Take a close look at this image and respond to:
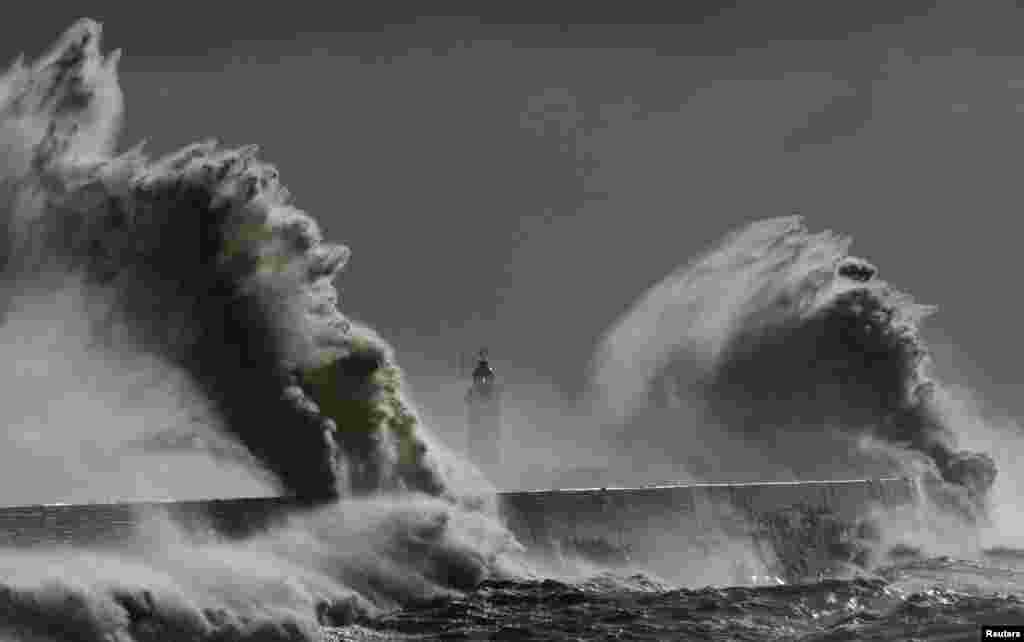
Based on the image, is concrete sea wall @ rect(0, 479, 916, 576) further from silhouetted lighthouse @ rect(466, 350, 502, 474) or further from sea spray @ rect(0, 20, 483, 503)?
silhouetted lighthouse @ rect(466, 350, 502, 474)

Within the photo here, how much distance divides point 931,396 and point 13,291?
69.0 ft

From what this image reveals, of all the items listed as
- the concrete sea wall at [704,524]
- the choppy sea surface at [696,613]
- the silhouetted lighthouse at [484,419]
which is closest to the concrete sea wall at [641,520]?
the concrete sea wall at [704,524]

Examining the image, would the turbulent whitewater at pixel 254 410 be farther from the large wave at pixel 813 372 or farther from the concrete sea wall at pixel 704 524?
the large wave at pixel 813 372

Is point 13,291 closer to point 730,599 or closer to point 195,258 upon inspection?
point 195,258

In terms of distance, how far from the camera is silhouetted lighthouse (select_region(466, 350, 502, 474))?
132 ft

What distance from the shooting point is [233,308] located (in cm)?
1416

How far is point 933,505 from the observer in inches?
1037

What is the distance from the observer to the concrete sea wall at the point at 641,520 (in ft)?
33.8

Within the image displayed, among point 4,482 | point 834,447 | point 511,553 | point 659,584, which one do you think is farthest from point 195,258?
point 834,447

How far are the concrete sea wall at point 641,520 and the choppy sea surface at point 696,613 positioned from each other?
652 millimetres

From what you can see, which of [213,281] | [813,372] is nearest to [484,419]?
[813,372]

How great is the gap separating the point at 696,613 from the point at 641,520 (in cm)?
303

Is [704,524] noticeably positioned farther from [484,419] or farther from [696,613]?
[484,419]

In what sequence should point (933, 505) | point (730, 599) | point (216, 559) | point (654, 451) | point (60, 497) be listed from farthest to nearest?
point (654, 451) < point (933, 505) < point (730, 599) < point (60, 497) < point (216, 559)
